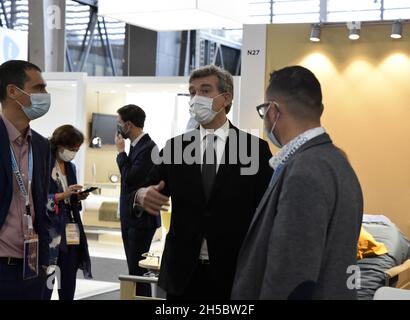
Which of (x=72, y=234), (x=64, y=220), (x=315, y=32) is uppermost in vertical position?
(x=315, y=32)

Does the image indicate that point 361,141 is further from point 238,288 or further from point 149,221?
point 238,288

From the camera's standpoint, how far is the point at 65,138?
17.4 ft

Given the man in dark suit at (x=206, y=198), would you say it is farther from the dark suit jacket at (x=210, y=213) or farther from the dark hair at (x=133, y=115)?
the dark hair at (x=133, y=115)

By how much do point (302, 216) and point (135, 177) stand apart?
3492mm

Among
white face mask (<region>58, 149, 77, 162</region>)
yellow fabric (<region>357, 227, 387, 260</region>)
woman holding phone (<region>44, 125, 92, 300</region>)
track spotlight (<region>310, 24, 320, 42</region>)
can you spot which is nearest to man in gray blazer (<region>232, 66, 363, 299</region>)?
woman holding phone (<region>44, 125, 92, 300</region>)

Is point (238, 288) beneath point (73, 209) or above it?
above

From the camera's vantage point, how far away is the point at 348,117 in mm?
7820

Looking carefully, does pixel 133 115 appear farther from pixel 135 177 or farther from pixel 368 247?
pixel 368 247

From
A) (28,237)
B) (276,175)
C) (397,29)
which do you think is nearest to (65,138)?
(28,237)

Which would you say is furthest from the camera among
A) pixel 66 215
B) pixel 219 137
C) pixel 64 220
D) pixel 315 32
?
pixel 315 32

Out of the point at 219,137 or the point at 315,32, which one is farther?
the point at 315,32

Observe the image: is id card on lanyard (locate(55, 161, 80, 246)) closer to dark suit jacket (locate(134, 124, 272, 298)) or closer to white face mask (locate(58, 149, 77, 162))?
white face mask (locate(58, 149, 77, 162))
